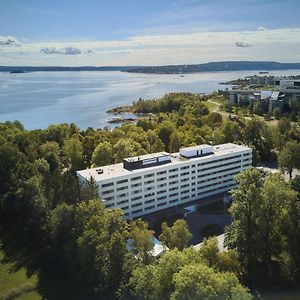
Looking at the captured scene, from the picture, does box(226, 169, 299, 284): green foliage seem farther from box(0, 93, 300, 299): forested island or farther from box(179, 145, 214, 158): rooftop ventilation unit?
box(179, 145, 214, 158): rooftop ventilation unit

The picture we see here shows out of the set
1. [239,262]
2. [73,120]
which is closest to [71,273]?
[239,262]

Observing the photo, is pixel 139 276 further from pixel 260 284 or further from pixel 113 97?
pixel 113 97

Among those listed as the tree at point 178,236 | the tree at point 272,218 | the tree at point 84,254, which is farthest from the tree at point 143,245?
the tree at point 272,218

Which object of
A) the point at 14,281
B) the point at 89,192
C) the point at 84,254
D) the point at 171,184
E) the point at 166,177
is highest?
the point at 89,192

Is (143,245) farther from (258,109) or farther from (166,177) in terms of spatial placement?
(258,109)

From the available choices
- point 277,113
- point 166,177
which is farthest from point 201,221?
point 277,113

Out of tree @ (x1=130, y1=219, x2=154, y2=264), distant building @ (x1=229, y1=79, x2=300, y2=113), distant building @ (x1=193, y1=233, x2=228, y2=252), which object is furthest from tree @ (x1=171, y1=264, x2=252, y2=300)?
distant building @ (x1=229, y1=79, x2=300, y2=113)
